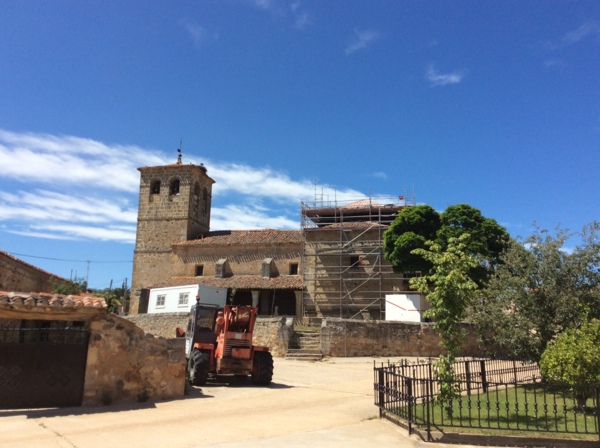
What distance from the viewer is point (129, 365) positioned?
1056cm

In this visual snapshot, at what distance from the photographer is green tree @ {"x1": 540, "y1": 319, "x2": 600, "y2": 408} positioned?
919 centimetres

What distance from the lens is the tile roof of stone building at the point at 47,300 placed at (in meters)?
8.91

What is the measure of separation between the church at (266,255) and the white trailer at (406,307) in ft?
11.7

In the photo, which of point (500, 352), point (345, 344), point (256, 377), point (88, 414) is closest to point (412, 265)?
point (345, 344)

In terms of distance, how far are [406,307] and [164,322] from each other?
14444 millimetres

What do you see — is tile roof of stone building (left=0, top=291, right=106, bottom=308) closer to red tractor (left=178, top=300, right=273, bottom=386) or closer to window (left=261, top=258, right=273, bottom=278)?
red tractor (left=178, top=300, right=273, bottom=386)

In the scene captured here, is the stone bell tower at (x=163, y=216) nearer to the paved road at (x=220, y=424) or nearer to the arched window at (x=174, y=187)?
the arched window at (x=174, y=187)

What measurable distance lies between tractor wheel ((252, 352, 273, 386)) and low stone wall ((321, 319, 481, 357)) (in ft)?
28.4

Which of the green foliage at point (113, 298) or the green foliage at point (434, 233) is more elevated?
the green foliage at point (434, 233)

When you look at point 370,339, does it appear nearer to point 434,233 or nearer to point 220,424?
point 434,233

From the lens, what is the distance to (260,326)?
78.0 feet

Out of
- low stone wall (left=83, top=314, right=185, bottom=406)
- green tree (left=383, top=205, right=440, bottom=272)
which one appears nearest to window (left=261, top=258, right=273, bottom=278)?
green tree (left=383, top=205, right=440, bottom=272)

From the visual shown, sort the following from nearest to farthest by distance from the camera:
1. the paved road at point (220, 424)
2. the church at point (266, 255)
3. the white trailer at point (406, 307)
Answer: the paved road at point (220, 424)
the white trailer at point (406, 307)
the church at point (266, 255)

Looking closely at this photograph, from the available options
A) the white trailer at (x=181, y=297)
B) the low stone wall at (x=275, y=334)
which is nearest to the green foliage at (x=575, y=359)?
the low stone wall at (x=275, y=334)
